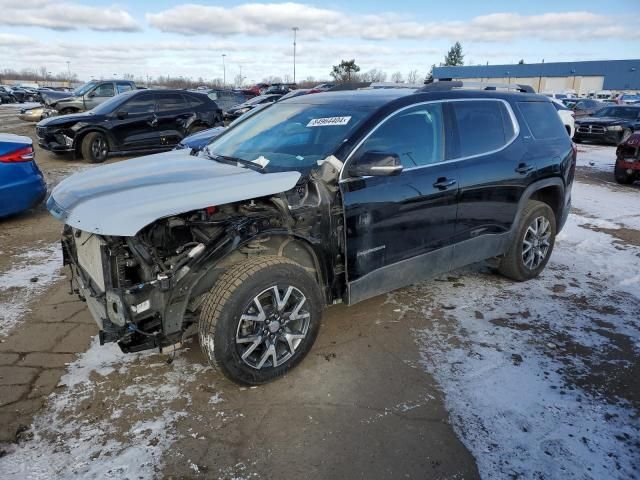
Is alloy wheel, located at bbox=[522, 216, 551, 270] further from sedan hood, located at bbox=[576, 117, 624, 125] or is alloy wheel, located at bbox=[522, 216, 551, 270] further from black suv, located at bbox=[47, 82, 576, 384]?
sedan hood, located at bbox=[576, 117, 624, 125]

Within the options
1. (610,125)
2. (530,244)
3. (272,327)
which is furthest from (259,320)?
(610,125)

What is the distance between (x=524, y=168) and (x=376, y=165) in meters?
1.99

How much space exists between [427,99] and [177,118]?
9.98 metres

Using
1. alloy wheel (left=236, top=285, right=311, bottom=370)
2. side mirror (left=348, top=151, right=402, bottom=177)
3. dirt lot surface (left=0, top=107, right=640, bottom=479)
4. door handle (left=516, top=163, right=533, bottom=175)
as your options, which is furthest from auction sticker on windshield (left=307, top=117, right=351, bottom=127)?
door handle (left=516, top=163, right=533, bottom=175)

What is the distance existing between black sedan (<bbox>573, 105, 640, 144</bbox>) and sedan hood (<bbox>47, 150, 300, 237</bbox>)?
18.0 metres

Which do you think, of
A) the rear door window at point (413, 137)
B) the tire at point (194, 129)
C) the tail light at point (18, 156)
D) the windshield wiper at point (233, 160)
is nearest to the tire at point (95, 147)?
the tire at point (194, 129)

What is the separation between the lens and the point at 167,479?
241cm

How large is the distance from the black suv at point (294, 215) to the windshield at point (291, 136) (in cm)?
2

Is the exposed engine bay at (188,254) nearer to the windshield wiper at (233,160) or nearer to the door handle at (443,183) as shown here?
the windshield wiper at (233,160)

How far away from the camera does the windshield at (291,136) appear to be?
354 cm

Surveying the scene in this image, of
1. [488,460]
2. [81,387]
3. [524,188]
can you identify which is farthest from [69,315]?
[524,188]

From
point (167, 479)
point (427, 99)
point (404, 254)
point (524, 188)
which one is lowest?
point (167, 479)

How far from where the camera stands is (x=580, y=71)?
69.6 metres

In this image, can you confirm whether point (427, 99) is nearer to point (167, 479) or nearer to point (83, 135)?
point (167, 479)
